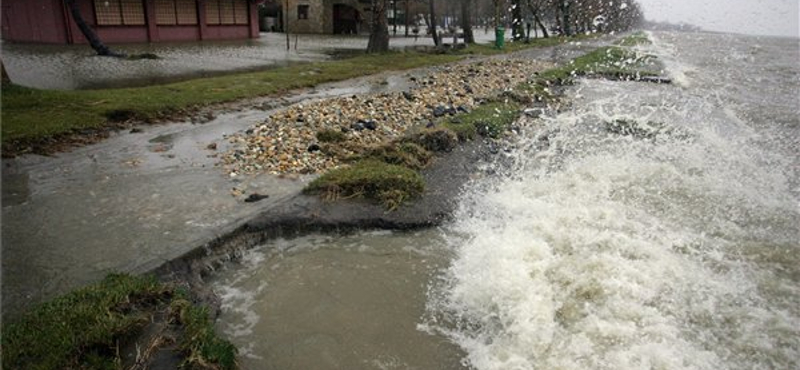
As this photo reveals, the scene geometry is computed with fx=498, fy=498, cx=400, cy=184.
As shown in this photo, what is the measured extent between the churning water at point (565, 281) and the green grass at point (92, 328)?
0.47 metres

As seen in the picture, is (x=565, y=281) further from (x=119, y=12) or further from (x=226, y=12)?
(x=226, y=12)

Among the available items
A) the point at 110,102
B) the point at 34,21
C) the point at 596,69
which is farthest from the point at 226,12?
the point at 110,102

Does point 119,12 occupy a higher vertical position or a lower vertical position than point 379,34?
higher

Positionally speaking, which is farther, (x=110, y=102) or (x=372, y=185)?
(x=110, y=102)

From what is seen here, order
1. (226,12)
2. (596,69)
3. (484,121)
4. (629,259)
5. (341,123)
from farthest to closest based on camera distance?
(226,12)
(596,69)
(484,121)
(341,123)
(629,259)

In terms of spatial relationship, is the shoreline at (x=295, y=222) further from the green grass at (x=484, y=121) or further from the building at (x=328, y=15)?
the building at (x=328, y=15)

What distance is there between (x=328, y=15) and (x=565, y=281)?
47535mm

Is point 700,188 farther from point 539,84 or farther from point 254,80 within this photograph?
point 254,80

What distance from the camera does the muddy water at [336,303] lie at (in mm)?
3797

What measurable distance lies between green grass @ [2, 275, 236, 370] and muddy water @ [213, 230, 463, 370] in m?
0.42

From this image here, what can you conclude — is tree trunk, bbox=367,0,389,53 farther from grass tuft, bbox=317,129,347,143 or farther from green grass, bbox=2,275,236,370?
green grass, bbox=2,275,236,370

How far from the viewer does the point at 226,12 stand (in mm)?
34719

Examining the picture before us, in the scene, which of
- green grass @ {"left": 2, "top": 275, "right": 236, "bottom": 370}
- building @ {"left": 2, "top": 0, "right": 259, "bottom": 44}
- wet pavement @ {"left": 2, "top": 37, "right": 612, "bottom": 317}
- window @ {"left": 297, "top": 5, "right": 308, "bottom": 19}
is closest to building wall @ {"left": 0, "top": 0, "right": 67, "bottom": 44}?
building @ {"left": 2, "top": 0, "right": 259, "bottom": 44}

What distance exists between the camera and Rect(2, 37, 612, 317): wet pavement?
4.45 meters
